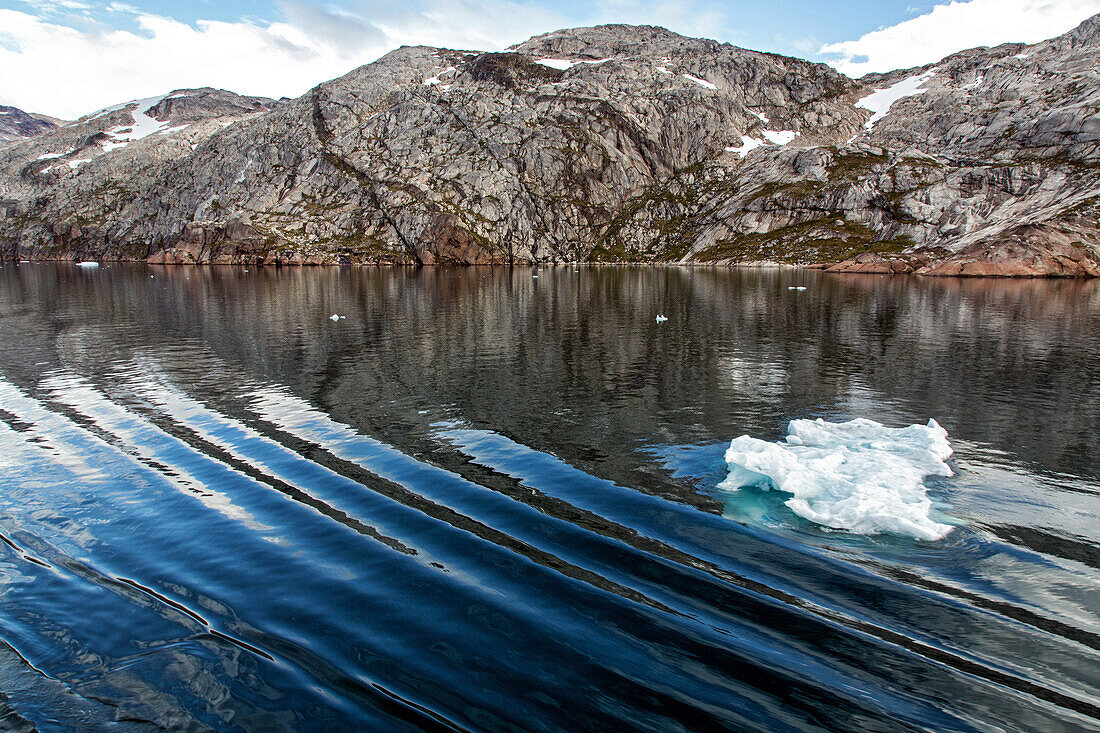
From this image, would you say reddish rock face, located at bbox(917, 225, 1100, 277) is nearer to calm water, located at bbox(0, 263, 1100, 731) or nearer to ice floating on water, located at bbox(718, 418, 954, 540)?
calm water, located at bbox(0, 263, 1100, 731)

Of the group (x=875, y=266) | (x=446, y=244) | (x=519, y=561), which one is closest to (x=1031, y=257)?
(x=875, y=266)

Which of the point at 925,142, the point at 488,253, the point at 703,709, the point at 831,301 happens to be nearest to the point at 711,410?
the point at 703,709

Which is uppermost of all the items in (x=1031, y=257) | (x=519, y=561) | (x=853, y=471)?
(x=1031, y=257)

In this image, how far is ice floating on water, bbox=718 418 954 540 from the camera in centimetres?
1263

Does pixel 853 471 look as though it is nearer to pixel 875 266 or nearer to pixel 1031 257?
pixel 1031 257

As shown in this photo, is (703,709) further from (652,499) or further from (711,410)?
(711,410)

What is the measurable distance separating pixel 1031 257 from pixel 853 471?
401 ft

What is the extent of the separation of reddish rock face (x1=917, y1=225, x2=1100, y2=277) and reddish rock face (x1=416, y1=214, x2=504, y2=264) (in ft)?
415

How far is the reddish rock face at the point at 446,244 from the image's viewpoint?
182m

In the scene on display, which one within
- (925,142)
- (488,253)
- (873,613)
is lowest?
(873,613)

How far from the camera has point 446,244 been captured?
183 m

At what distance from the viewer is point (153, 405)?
74.8ft

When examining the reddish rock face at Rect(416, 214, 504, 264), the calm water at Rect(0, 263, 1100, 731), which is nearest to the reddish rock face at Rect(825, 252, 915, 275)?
the reddish rock face at Rect(416, 214, 504, 264)

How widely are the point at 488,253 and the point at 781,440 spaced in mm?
176272
